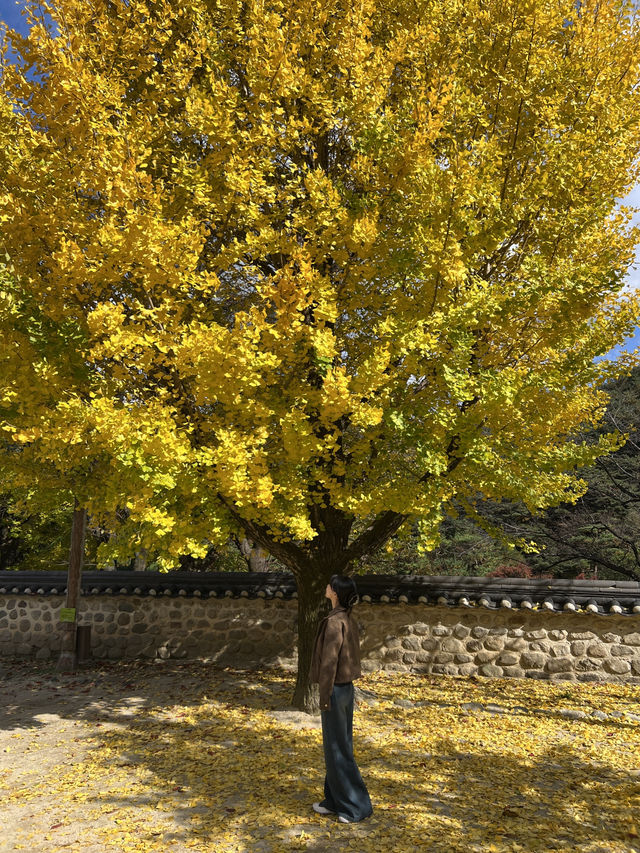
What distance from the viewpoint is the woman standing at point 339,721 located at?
450cm

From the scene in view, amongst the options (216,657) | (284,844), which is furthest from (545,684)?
(284,844)

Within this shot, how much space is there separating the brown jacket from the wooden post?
7000mm

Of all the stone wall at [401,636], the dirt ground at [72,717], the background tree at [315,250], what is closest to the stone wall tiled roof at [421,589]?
the stone wall at [401,636]

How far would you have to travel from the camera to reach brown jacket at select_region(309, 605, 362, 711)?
452cm

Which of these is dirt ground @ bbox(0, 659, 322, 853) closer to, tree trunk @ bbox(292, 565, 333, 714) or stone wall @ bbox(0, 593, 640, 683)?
tree trunk @ bbox(292, 565, 333, 714)

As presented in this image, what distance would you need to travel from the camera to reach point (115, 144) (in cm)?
537

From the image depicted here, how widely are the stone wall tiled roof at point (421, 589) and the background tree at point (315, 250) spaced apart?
9.67 ft

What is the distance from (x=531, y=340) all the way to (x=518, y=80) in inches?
104

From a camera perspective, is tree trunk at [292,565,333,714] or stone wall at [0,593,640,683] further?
stone wall at [0,593,640,683]

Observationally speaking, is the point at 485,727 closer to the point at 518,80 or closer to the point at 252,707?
the point at 252,707

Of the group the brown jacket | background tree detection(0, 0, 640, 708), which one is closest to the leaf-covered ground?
the brown jacket

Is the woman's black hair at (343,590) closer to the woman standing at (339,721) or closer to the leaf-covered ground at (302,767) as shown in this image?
the woman standing at (339,721)

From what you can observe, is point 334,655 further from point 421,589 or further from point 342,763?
point 421,589

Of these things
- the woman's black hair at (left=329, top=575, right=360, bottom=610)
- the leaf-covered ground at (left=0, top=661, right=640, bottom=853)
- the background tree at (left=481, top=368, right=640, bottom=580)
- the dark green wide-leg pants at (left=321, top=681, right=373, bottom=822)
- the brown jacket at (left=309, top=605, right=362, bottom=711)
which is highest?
the background tree at (left=481, top=368, right=640, bottom=580)
